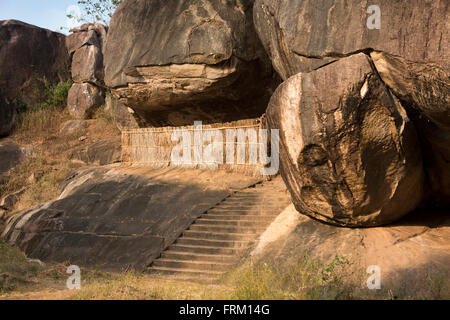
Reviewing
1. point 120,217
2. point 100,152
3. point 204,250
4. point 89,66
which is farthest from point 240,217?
point 89,66

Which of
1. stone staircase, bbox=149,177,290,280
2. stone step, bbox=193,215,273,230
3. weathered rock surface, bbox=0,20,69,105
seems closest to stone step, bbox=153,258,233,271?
stone staircase, bbox=149,177,290,280

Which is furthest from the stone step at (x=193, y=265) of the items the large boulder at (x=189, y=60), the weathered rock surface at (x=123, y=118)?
the weathered rock surface at (x=123, y=118)

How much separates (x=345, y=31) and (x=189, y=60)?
5.46 meters

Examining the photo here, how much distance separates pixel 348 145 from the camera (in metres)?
6.08

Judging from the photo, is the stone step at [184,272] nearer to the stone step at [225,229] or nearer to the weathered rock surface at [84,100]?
the stone step at [225,229]

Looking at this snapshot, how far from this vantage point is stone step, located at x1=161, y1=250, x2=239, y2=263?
7.25 meters

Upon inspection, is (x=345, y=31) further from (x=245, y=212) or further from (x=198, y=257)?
(x=198, y=257)

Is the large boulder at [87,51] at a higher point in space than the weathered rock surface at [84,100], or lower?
higher

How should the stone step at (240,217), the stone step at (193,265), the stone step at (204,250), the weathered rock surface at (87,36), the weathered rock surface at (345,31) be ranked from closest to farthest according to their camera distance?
the weathered rock surface at (345,31)
the stone step at (193,265)
the stone step at (204,250)
the stone step at (240,217)
the weathered rock surface at (87,36)

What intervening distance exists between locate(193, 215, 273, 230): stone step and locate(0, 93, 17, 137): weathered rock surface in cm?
1186

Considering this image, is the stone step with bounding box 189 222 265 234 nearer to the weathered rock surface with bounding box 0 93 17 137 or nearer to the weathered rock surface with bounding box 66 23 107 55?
the weathered rock surface with bounding box 0 93 17 137

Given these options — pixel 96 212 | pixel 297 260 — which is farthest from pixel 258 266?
pixel 96 212

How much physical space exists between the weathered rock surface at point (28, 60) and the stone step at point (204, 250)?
13.6m

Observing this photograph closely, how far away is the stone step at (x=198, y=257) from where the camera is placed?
23.8 feet
